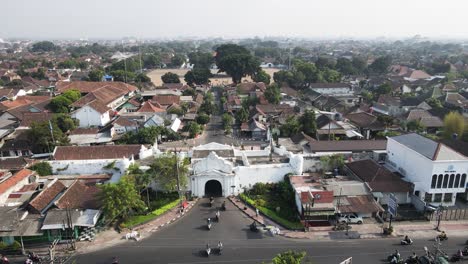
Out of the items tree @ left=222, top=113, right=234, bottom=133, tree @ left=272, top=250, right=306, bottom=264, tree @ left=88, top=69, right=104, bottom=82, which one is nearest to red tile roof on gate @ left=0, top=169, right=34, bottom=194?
tree @ left=272, top=250, right=306, bottom=264

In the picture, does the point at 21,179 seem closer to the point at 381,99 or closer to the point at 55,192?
the point at 55,192

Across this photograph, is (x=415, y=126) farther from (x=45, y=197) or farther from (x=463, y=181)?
(x=45, y=197)

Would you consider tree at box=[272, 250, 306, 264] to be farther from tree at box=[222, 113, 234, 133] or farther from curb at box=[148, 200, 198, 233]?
tree at box=[222, 113, 234, 133]

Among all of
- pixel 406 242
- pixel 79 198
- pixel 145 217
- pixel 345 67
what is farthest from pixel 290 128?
pixel 345 67

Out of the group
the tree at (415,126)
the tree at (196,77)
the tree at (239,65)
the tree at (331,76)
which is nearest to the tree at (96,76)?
the tree at (196,77)

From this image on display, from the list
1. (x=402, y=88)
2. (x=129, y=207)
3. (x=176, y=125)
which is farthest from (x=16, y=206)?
(x=402, y=88)

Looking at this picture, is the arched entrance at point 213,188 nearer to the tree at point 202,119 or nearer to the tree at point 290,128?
the tree at point 290,128
